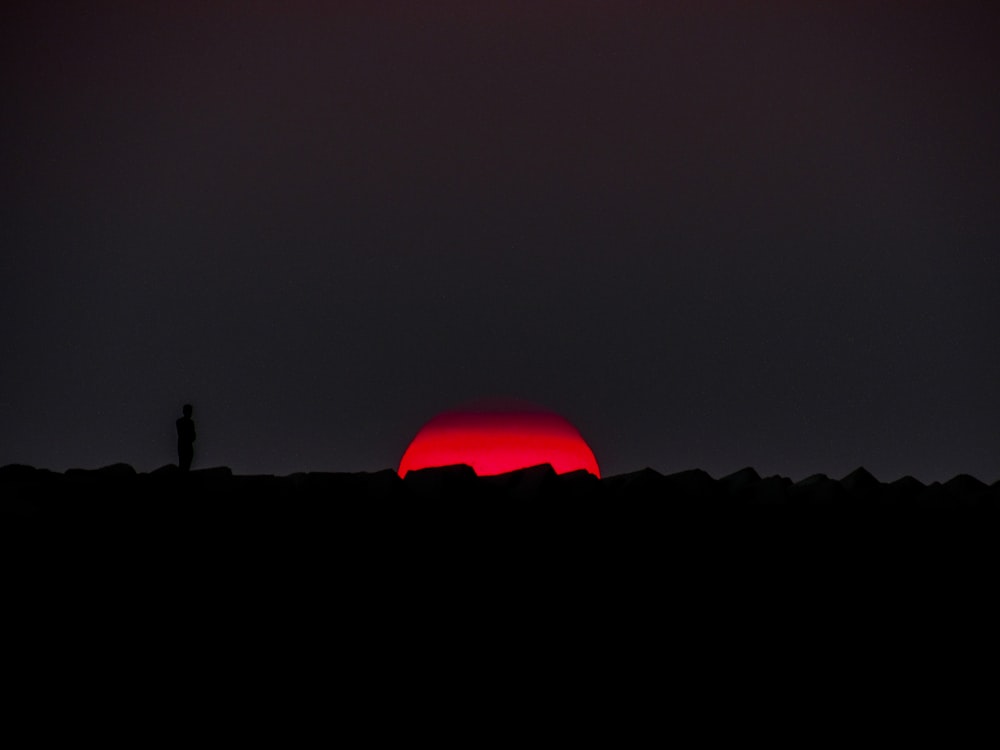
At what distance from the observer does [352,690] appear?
1.13 metres

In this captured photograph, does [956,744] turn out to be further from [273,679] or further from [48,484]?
[48,484]

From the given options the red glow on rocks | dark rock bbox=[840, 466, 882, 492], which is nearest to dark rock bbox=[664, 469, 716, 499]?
dark rock bbox=[840, 466, 882, 492]

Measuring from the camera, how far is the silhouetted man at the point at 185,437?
6352 mm

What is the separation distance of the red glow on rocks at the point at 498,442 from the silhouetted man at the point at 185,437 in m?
1.59

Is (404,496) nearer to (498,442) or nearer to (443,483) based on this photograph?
(443,483)

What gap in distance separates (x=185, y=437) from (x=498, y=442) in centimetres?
239

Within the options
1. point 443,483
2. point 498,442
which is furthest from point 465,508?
point 498,442

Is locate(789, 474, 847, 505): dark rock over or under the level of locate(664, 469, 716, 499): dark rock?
under

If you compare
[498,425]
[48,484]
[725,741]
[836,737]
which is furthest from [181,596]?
[498,425]

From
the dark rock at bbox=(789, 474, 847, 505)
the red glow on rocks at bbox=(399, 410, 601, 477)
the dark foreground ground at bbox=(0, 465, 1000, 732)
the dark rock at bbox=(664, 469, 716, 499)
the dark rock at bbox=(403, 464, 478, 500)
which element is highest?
the red glow on rocks at bbox=(399, 410, 601, 477)

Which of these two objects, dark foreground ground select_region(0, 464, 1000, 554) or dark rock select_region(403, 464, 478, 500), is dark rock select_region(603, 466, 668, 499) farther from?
dark rock select_region(403, 464, 478, 500)

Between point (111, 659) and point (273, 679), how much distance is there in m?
0.18

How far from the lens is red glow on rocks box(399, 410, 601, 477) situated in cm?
744

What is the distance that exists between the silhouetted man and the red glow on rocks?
1.59 metres
